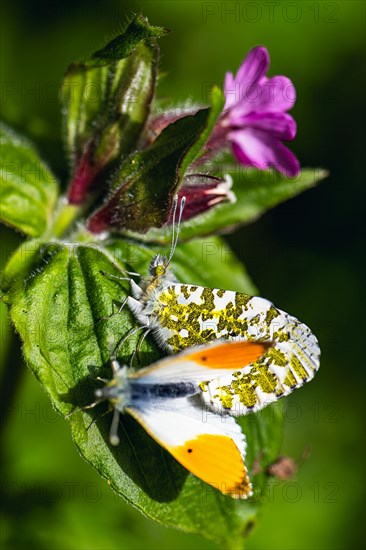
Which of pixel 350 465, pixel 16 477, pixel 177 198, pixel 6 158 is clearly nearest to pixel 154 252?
pixel 177 198

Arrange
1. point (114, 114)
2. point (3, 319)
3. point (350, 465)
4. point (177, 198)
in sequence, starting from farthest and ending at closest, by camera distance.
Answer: point (350, 465) → point (3, 319) → point (114, 114) → point (177, 198)

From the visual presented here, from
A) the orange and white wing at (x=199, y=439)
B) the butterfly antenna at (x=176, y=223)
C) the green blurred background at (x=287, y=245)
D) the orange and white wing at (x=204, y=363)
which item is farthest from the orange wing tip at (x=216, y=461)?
the green blurred background at (x=287, y=245)

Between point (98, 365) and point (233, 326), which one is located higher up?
point (98, 365)

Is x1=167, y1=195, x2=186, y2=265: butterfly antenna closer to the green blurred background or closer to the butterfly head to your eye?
the butterfly head

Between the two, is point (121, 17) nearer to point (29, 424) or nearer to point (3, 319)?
point (3, 319)

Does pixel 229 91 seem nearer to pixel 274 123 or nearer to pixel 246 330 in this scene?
pixel 274 123

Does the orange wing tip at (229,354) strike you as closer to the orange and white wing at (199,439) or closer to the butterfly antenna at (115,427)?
the orange and white wing at (199,439)

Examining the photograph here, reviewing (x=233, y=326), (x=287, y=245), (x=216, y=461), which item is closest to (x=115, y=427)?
(x=216, y=461)

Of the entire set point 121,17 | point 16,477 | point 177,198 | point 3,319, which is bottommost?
point 16,477
